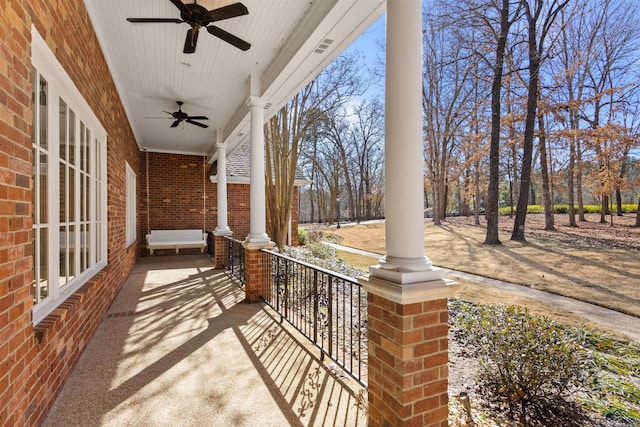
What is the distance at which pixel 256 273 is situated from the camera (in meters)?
4.51

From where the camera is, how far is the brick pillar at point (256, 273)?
452 centimetres

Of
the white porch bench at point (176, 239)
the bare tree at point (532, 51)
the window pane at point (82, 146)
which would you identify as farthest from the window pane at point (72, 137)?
the bare tree at point (532, 51)

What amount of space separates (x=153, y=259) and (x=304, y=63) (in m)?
7.20

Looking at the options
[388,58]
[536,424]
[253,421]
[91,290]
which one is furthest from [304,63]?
[536,424]

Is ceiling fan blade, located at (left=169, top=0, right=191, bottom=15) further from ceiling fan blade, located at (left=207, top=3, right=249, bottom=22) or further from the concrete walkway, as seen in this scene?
the concrete walkway

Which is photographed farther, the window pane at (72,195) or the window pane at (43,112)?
the window pane at (72,195)

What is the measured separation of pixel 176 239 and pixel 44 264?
7498 mm

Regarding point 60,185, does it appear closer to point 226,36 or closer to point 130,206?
point 226,36

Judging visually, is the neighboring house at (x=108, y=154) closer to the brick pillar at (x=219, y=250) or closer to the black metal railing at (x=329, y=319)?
the black metal railing at (x=329, y=319)

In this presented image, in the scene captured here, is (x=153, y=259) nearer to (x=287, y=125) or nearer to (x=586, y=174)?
(x=287, y=125)

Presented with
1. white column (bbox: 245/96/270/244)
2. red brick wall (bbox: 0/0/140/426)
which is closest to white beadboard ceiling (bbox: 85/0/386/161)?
white column (bbox: 245/96/270/244)

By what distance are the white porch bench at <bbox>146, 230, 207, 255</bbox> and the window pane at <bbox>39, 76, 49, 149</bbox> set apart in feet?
23.3

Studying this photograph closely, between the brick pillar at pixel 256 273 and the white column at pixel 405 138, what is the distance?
2.91 metres

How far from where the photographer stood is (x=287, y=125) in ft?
26.8
